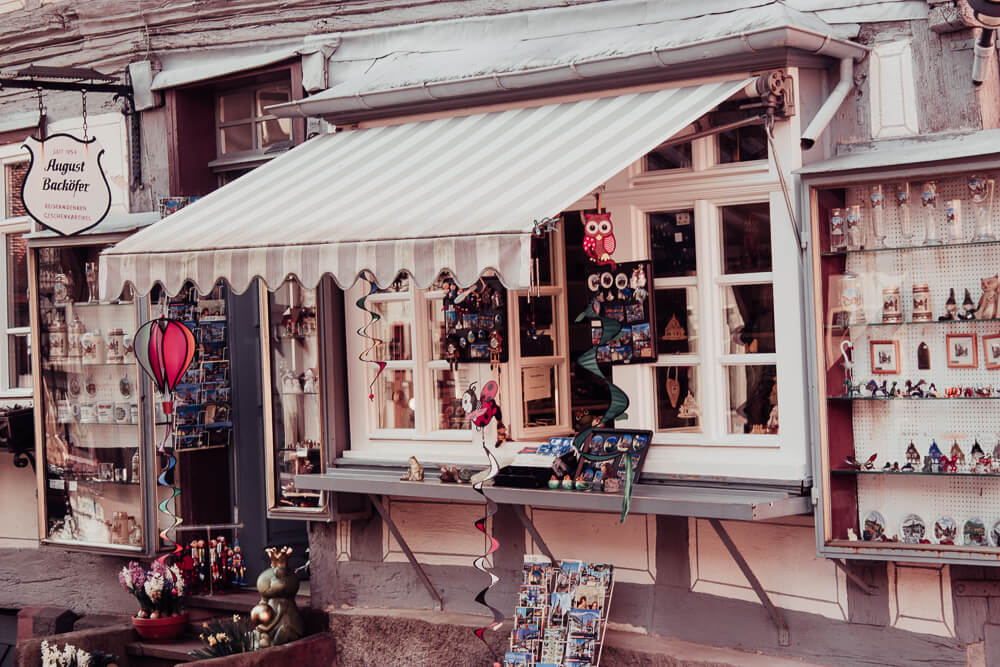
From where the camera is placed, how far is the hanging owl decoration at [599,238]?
6.18 meters

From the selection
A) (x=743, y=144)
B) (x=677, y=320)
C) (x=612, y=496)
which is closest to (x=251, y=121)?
(x=677, y=320)

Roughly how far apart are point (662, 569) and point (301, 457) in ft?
8.45

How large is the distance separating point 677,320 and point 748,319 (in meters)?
0.40

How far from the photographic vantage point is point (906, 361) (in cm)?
585

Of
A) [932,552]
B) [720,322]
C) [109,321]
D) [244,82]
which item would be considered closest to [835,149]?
[720,322]

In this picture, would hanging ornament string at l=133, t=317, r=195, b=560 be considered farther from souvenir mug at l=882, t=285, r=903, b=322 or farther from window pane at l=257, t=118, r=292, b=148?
souvenir mug at l=882, t=285, r=903, b=322

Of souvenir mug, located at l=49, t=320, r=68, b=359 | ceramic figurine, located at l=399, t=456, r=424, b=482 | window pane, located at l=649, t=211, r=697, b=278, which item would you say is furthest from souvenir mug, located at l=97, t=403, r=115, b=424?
window pane, located at l=649, t=211, r=697, b=278

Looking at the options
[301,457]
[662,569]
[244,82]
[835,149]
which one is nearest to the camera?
[835,149]

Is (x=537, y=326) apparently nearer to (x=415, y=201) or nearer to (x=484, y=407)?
(x=484, y=407)

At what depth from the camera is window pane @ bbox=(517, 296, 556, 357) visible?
23.6 feet

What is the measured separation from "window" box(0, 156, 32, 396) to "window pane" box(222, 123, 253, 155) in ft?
6.99

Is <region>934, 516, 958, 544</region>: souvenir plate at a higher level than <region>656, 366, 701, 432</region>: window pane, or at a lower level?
lower

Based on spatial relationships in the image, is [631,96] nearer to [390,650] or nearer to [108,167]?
[390,650]

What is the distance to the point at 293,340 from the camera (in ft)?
26.7
